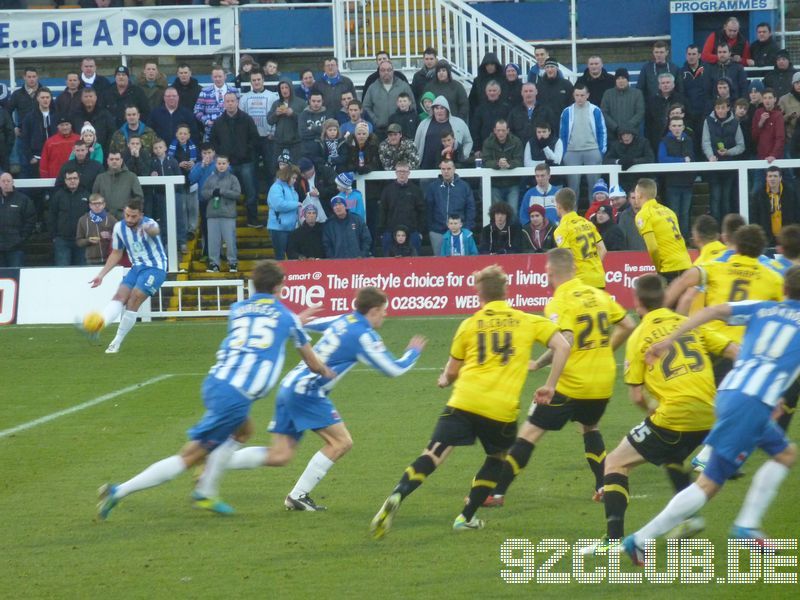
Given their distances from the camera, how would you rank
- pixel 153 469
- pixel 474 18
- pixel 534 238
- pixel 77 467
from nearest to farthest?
pixel 153 469 < pixel 77 467 < pixel 534 238 < pixel 474 18

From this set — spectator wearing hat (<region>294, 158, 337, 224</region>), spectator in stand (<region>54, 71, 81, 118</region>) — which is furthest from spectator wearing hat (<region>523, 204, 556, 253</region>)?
spectator in stand (<region>54, 71, 81, 118</region>)

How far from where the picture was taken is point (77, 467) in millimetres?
11266

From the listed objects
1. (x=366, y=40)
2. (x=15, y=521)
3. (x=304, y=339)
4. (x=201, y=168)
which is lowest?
(x=15, y=521)

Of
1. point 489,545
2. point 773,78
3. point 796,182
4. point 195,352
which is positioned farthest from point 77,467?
point 773,78

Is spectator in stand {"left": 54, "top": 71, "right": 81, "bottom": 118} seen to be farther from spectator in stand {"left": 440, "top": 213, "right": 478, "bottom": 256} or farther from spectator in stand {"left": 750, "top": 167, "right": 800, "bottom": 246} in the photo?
spectator in stand {"left": 750, "top": 167, "right": 800, "bottom": 246}

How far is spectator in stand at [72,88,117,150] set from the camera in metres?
22.2

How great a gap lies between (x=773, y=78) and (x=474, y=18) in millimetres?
6222

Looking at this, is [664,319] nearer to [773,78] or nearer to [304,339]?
[304,339]

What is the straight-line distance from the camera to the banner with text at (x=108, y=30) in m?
26.4

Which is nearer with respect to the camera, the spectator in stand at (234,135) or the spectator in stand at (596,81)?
the spectator in stand at (234,135)

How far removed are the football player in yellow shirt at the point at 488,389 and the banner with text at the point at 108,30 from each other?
19047mm

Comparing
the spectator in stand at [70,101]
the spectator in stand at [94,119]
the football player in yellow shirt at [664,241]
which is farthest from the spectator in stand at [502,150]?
the spectator in stand at [70,101]

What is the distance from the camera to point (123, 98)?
22.6 m

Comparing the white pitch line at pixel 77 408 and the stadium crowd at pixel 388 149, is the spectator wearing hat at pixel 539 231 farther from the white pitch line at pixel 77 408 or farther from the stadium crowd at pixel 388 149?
the white pitch line at pixel 77 408
